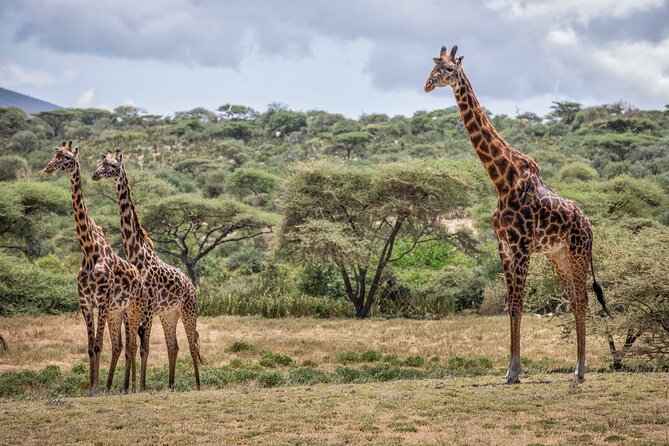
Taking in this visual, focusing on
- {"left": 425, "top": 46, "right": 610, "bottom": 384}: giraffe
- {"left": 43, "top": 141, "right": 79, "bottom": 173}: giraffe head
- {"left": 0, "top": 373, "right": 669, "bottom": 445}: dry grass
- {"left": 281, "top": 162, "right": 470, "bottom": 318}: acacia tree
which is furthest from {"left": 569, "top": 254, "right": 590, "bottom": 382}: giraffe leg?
{"left": 281, "top": 162, "right": 470, "bottom": 318}: acacia tree

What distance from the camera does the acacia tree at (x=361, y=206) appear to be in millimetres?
27062

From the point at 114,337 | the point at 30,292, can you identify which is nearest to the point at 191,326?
the point at 114,337

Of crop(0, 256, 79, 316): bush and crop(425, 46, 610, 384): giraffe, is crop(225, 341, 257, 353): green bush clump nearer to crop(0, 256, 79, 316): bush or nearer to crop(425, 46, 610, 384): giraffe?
crop(425, 46, 610, 384): giraffe

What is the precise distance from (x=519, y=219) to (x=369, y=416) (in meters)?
3.68

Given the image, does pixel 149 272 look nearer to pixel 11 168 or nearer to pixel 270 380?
pixel 270 380

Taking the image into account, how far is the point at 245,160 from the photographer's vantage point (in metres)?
61.0

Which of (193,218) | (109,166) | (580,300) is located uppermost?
(109,166)

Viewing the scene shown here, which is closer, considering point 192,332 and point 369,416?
point 369,416

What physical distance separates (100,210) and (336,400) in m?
27.2

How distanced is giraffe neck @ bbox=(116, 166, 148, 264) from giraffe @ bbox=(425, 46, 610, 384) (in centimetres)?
511

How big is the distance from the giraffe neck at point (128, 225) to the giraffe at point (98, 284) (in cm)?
44

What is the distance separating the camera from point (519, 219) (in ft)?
38.0

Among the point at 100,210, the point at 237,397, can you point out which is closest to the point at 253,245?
the point at 100,210

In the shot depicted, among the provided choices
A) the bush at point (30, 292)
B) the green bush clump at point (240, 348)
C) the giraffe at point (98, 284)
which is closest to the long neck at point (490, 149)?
the giraffe at point (98, 284)
